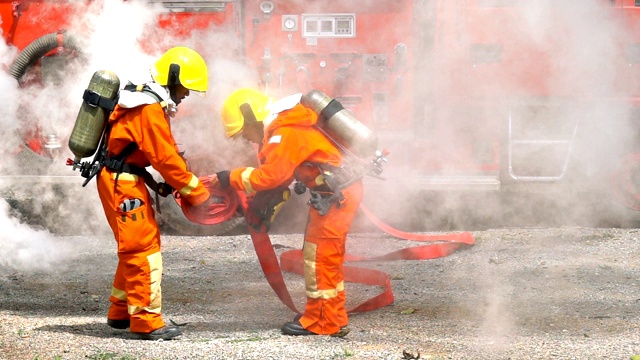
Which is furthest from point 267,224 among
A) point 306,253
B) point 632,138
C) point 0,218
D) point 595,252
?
point 632,138

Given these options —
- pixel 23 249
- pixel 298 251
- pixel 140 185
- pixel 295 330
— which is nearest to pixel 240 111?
pixel 140 185

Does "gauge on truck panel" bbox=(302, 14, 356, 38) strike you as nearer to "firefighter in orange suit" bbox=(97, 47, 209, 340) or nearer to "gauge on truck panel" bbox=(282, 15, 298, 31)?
"gauge on truck panel" bbox=(282, 15, 298, 31)

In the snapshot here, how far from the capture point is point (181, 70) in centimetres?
575

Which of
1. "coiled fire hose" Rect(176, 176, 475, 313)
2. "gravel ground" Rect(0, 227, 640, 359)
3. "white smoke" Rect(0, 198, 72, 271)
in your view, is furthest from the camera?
"white smoke" Rect(0, 198, 72, 271)

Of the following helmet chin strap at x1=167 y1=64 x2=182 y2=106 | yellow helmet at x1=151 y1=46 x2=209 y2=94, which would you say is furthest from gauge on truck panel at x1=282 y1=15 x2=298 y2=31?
helmet chin strap at x1=167 y1=64 x2=182 y2=106

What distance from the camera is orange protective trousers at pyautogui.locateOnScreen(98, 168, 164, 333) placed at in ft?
17.9

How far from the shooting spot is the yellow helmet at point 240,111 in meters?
5.81

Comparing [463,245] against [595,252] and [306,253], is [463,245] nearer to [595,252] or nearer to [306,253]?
[595,252]

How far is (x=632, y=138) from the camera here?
913cm

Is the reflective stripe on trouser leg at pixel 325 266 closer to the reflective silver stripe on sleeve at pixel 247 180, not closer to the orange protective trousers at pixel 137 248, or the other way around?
the reflective silver stripe on sleeve at pixel 247 180

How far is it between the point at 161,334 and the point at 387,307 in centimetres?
161

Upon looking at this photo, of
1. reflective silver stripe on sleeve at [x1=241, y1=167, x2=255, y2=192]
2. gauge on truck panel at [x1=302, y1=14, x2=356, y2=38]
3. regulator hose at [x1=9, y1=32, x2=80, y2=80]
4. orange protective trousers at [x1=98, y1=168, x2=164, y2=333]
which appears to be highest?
gauge on truck panel at [x1=302, y1=14, x2=356, y2=38]

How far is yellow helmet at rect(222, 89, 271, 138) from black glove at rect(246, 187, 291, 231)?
41 cm

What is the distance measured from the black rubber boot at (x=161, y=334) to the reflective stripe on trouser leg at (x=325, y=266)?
72 centimetres
